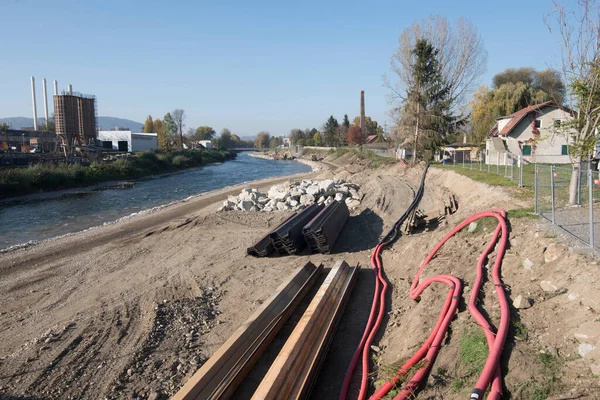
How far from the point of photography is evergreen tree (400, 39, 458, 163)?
124ft

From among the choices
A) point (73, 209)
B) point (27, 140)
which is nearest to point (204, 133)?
point (27, 140)

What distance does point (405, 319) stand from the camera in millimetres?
8430

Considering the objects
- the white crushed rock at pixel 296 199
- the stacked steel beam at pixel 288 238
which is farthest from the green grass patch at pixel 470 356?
the white crushed rock at pixel 296 199

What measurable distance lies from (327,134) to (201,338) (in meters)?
116

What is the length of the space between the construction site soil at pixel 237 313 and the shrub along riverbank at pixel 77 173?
27.5 metres

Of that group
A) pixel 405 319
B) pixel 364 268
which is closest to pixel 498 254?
pixel 405 319

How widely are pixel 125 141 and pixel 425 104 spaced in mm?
66480

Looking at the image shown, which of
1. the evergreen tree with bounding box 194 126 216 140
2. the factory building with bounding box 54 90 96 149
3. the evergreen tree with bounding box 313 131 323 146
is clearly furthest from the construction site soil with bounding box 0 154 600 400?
the evergreen tree with bounding box 194 126 216 140

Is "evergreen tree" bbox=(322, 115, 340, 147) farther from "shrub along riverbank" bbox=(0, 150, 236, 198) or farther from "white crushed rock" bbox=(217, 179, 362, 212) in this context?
"white crushed rock" bbox=(217, 179, 362, 212)

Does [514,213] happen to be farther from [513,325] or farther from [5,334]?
[5,334]

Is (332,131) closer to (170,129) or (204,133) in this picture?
(170,129)

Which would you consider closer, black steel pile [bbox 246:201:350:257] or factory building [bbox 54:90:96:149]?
black steel pile [bbox 246:201:350:257]

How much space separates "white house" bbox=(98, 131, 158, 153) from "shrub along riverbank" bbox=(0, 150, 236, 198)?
1239cm

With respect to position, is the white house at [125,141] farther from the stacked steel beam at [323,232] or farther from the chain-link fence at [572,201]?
the chain-link fence at [572,201]
